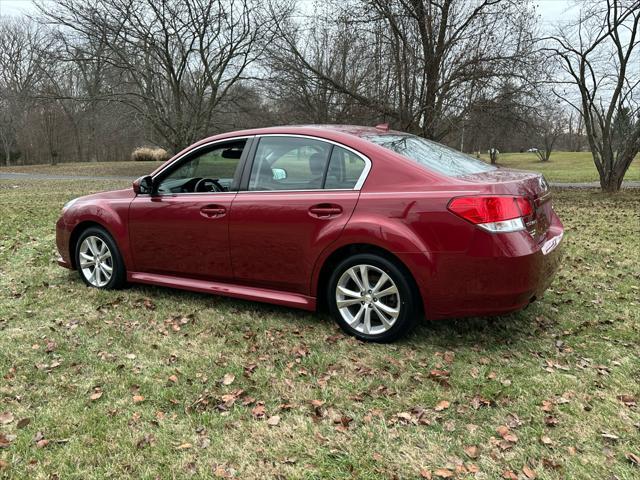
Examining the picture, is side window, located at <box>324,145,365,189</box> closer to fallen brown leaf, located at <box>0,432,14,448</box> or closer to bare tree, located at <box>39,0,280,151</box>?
fallen brown leaf, located at <box>0,432,14,448</box>

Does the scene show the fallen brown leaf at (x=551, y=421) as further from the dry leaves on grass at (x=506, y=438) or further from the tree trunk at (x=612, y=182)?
the tree trunk at (x=612, y=182)

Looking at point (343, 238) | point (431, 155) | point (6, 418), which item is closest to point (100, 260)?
point (6, 418)

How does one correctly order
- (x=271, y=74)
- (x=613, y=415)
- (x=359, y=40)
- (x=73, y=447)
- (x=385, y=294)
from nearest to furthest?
(x=73, y=447) → (x=613, y=415) → (x=385, y=294) → (x=359, y=40) → (x=271, y=74)

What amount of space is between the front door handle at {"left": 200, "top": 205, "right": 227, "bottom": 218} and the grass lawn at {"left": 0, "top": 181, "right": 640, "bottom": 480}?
0.86 meters

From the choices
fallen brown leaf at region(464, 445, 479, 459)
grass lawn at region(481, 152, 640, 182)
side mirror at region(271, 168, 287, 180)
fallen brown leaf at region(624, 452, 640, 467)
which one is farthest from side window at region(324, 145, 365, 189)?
grass lawn at region(481, 152, 640, 182)

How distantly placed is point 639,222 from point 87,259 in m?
9.10

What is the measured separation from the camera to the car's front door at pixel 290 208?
151 inches

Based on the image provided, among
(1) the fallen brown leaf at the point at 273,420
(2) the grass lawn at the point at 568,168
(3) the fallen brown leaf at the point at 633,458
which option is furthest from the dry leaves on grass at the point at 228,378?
(2) the grass lawn at the point at 568,168

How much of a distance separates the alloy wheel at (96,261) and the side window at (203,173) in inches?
37.4

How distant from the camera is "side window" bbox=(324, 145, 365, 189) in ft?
12.5

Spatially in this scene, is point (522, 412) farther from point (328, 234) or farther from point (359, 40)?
point (359, 40)

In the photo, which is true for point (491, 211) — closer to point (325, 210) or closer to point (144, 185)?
point (325, 210)

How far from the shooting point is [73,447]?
8.62ft

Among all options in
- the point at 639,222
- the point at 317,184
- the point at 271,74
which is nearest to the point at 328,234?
the point at 317,184
